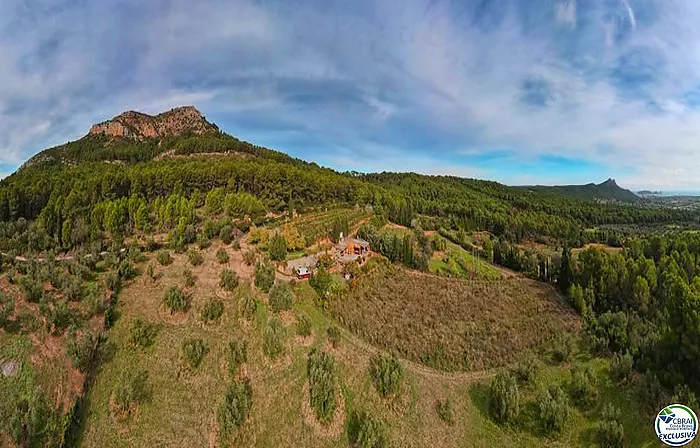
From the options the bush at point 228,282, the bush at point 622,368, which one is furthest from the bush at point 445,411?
the bush at point 228,282

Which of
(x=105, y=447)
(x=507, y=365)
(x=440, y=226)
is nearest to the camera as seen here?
(x=105, y=447)

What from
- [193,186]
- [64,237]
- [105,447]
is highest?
[193,186]

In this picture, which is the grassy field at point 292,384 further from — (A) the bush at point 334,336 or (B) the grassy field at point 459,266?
(B) the grassy field at point 459,266

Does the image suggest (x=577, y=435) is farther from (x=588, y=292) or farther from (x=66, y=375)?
(x=66, y=375)

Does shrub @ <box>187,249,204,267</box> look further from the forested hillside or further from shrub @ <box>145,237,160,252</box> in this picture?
shrub @ <box>145,237,160,252</box>

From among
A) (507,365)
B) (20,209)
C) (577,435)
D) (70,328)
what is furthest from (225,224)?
(577,435)

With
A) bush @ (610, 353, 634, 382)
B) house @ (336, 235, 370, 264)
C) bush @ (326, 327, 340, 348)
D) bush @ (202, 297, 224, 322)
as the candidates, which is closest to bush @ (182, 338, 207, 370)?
bush @ (202, 297, 224, 322)
